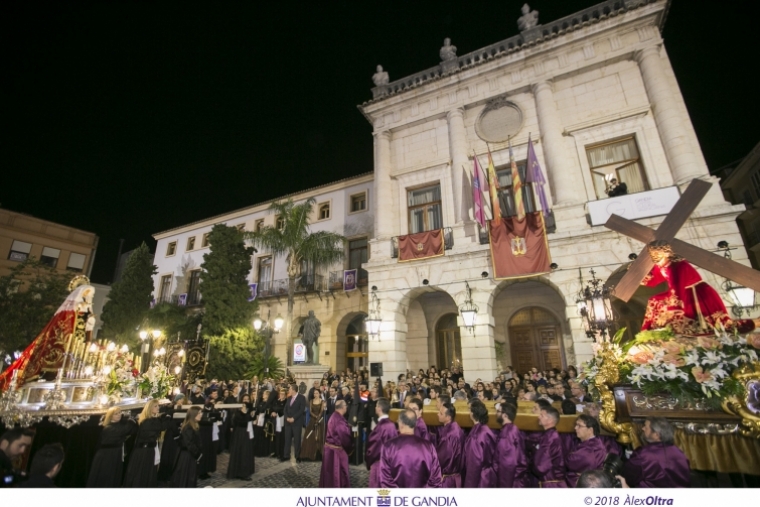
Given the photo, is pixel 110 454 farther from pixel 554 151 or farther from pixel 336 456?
pixel 554 151

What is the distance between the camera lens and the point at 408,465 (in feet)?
12.6

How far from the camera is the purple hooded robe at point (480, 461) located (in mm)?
4617

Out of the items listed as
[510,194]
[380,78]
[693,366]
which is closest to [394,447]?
[693,366]

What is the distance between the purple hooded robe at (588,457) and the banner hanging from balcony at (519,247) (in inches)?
370

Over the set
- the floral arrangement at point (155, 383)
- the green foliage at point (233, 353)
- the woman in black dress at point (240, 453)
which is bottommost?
the woman in black dress at point (240, 453)

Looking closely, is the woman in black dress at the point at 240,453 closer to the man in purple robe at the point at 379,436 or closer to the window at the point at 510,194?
the man in purple robe at the point at 379,436

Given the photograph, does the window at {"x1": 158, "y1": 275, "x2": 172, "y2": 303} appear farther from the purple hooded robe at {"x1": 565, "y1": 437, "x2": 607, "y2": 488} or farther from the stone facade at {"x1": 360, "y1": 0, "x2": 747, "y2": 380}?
the purple hooded robe at {"x1": 565, "y1": 437, "x2": 607, "y2": 488}

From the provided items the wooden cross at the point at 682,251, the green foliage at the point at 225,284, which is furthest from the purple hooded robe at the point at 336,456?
the green foliage at the point at 225,284

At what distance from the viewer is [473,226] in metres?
14.7

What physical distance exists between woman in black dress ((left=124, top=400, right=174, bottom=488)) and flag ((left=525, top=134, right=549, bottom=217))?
1313cm

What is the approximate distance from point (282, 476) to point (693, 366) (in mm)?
→ 7224

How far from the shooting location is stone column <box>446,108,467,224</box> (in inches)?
604
